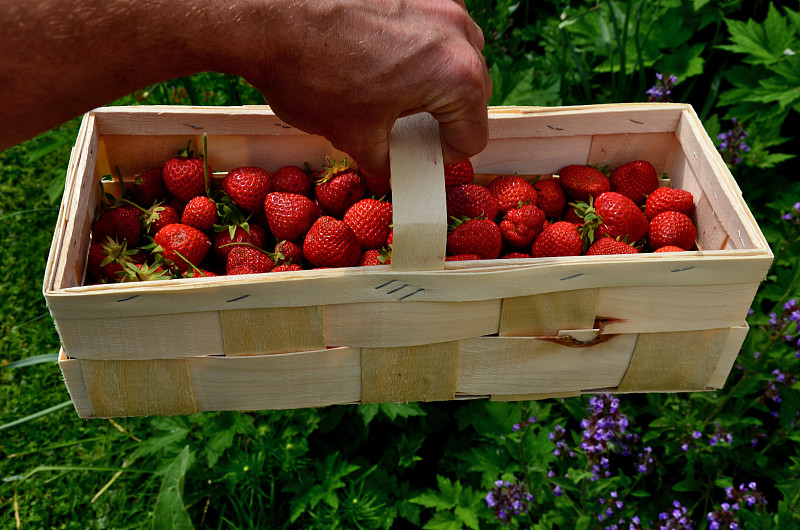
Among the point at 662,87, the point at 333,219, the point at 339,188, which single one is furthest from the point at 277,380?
the point at 662,87

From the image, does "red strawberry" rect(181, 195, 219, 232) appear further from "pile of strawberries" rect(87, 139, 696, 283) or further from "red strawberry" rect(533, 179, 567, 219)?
"red strawberry" rect(533, 179, 567, 219)

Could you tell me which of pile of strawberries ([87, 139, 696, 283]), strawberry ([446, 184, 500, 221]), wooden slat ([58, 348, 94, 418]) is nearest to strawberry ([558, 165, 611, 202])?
pile of strawberries ([87, 139, 696, 283])

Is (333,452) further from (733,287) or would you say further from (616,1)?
(616,1)

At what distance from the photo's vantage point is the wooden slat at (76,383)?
3.92 ft

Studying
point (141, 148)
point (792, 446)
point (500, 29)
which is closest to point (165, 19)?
point (141, 148)

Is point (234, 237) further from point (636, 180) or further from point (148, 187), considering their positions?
point (636, 180)

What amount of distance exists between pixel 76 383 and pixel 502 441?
0.94 metres

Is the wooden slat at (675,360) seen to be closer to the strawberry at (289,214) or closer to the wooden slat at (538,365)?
the wooden slat at (538,365)

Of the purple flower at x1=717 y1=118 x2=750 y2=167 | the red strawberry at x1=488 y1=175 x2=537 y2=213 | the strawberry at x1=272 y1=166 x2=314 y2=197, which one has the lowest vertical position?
the purple flower at x1=717 y1=118 x2=750 y2=167

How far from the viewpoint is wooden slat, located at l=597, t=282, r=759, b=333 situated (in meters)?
1.24

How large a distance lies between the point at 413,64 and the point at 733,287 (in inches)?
24.7

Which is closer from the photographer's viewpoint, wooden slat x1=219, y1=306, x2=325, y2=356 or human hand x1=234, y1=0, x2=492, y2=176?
human hand x1=234, y1=0, x2=492, y2=176

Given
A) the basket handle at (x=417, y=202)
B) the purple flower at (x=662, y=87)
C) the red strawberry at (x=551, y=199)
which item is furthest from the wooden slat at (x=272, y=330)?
the purple flower at (x=662, y=87)

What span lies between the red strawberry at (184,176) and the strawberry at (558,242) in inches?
26.4
